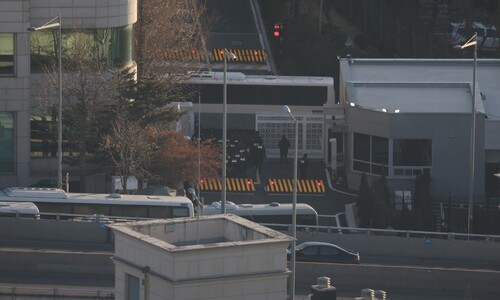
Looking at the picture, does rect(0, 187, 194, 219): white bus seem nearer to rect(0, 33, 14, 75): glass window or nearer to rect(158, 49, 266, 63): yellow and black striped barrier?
rect(0, 33, 14, 75): glass window

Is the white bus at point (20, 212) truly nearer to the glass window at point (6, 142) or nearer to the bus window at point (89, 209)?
the bus window at point (89, 209)

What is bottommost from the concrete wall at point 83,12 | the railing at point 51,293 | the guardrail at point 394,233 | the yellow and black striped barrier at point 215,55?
the railing at point 51,293

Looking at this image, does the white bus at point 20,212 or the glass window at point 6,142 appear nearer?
the white bus at point 20,212

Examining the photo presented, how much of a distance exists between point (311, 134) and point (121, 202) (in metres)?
18.1

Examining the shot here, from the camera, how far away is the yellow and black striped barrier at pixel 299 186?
207ft

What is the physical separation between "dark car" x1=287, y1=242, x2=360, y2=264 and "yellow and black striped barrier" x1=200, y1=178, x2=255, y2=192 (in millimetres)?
13132

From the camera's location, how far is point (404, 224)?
2158 inches

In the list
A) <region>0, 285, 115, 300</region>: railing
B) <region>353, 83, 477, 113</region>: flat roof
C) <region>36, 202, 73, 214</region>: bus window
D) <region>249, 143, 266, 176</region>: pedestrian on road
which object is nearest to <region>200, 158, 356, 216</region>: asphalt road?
<region>249, 143, 266, 176</region>: pedestrian on road

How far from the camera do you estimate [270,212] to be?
177 feet

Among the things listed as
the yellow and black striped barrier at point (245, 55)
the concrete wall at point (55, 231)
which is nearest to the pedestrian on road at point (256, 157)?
the concrete wall at point (55, 231)

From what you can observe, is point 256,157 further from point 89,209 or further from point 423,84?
point 89,209

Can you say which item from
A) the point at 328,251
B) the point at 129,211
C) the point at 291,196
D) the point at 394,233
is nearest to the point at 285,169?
the point at 291,196

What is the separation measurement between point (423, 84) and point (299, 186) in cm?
715

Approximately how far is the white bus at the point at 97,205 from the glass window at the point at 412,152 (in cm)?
1267
